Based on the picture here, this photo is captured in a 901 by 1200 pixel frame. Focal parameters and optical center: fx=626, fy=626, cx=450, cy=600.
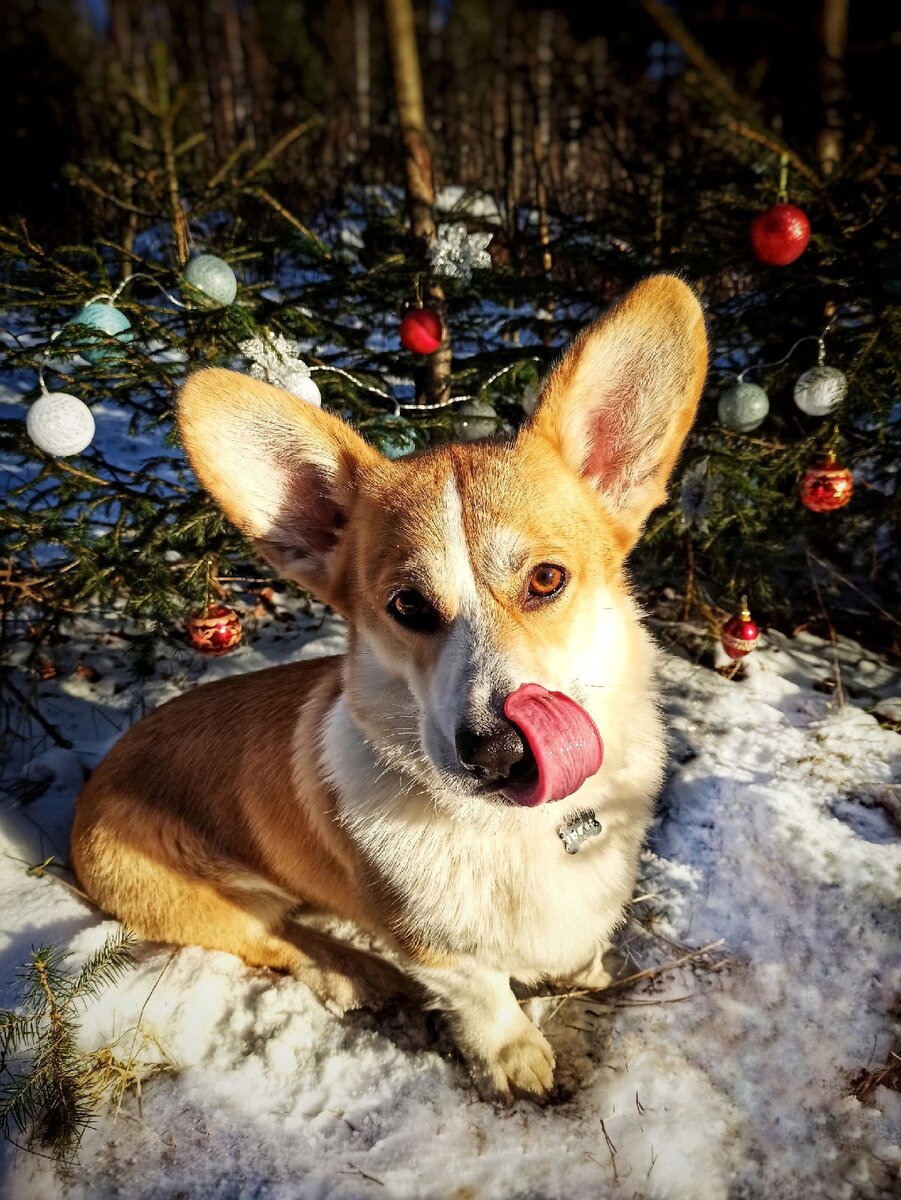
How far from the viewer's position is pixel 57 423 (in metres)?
2.17

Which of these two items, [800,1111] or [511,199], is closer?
[800,1111]

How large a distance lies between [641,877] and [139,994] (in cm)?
172

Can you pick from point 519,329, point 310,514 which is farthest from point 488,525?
point 519,329

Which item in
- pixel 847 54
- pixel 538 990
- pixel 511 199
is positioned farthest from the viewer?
pixel 511 199

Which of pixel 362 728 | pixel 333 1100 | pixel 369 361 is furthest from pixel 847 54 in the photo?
pixel 333 1100

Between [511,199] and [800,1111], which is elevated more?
[511,199]

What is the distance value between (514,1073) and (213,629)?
78.2 inches

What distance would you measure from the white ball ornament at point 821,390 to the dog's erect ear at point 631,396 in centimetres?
128

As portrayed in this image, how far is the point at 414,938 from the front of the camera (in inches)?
68.6

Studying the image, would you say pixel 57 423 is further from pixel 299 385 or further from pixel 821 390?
pixel 821 390

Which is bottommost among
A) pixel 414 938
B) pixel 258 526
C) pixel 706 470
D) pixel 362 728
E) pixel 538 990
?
pixel 538 990

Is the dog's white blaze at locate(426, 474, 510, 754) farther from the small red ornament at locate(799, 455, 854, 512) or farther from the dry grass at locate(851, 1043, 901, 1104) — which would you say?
the small red ornament at locate(799, 455, 854, 512)

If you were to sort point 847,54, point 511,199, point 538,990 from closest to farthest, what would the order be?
point 538,990 < point 847,54 < point 511,199

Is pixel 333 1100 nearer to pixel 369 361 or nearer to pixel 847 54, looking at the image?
pixel 369 361
